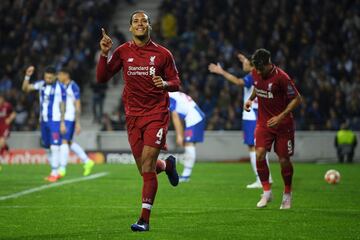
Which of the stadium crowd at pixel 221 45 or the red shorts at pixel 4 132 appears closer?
the red shorts at pixel 4 132

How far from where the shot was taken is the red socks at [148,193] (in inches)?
374

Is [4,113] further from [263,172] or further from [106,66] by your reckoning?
[106,66]

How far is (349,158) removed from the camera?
1026 inches

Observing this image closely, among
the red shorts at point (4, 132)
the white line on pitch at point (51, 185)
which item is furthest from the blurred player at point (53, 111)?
the red shorts at point (4, 132)

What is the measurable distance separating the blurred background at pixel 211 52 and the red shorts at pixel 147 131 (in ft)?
55.8

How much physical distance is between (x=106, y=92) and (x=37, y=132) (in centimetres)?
438

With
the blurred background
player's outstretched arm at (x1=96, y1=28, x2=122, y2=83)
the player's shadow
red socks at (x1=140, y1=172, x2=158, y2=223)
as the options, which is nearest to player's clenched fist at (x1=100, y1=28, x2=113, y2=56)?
player's outstretched arm at (x1=96, y1=28, x2=122, y2=83)

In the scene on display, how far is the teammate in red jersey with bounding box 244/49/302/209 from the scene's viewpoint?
11.9m

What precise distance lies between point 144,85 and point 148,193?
52.2 inches

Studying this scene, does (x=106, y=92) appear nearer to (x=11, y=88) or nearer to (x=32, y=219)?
(x=11, y=88)

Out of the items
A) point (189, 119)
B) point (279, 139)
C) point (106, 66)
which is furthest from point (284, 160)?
point (189, 119)

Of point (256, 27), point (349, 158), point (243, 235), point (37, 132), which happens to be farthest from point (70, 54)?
point (243, 235)

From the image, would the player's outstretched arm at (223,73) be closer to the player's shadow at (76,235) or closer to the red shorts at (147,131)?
the red shorts at (147,131)

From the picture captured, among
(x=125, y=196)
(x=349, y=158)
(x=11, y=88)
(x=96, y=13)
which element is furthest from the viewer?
(x=96, y=13)
